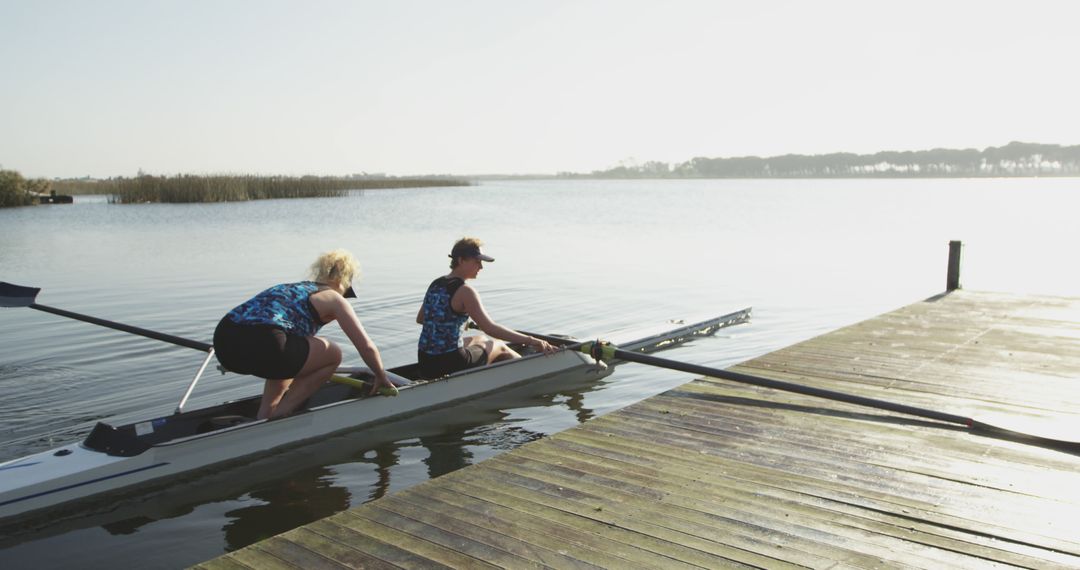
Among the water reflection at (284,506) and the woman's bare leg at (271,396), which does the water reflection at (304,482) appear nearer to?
the water reflection at (284,506)

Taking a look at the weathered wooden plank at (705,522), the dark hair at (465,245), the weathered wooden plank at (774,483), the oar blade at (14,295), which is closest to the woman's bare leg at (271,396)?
the dark hair at (465,245)

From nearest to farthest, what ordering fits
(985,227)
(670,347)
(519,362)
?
(519,362) < (670,347) < (985,227)

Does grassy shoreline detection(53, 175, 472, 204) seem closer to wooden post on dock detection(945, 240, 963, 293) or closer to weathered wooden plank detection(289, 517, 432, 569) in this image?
wooden post on dock detection(945, 240, 963, 293)

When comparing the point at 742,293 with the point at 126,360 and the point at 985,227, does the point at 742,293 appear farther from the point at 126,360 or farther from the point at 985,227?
the point at 985,227

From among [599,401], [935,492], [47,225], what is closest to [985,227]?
[599,401]

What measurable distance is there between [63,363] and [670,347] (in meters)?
8.44

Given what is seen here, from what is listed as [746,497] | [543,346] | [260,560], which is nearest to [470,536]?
[260,560]

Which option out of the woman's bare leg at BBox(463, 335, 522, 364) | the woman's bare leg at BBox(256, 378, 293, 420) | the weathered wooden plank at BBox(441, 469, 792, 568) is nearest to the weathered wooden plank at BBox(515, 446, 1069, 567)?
the weathered wooden plank at BBox(441, 469, 792, 568)

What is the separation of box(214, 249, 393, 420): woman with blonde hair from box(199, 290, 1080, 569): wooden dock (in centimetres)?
197

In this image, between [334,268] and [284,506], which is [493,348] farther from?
[284,506]

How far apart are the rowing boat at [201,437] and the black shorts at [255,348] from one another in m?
0.58

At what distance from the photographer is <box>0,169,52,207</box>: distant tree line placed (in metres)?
44.7

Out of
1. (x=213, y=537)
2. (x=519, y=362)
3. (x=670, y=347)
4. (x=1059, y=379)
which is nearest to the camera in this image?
(x=213, y=537)

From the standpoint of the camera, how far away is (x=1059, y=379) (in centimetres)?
730
